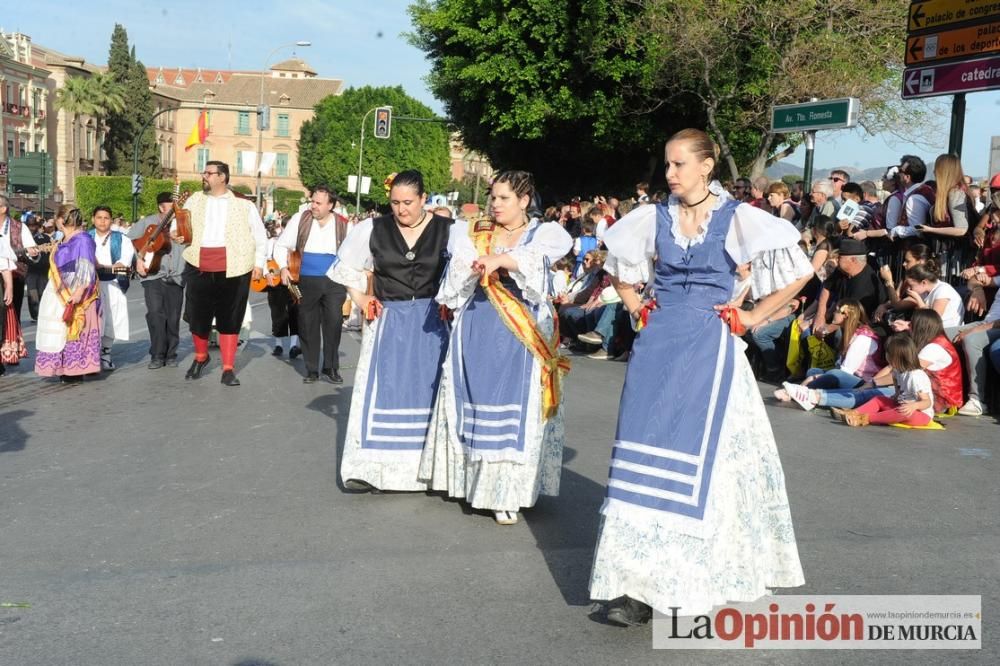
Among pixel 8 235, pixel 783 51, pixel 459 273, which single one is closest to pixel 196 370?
pixel 8 235

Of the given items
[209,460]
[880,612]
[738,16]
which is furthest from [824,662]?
[738,16]

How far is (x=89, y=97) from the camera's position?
3305 inches

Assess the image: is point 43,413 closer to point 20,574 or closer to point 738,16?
point 20,574

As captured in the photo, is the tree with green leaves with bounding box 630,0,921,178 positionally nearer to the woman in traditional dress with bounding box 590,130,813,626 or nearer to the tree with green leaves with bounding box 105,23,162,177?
the woman in traditional dress with bounding box 590,130,813,626

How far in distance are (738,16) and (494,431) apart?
1870 cm

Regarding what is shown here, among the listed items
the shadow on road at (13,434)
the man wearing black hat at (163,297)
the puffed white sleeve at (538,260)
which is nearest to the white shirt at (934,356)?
the puffed white sleeve at (538,260)

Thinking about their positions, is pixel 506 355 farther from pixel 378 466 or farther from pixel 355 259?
pixel 355 259

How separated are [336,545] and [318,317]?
6.65 meters

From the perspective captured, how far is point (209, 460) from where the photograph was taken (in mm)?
7996

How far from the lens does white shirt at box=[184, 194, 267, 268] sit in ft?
38.4

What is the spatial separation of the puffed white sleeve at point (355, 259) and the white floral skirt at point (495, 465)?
92 cm

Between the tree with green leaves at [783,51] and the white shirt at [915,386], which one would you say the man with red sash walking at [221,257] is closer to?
the white shirt at [915,386]

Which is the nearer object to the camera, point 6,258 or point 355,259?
point 355,259

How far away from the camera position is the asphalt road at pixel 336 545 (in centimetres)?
448
